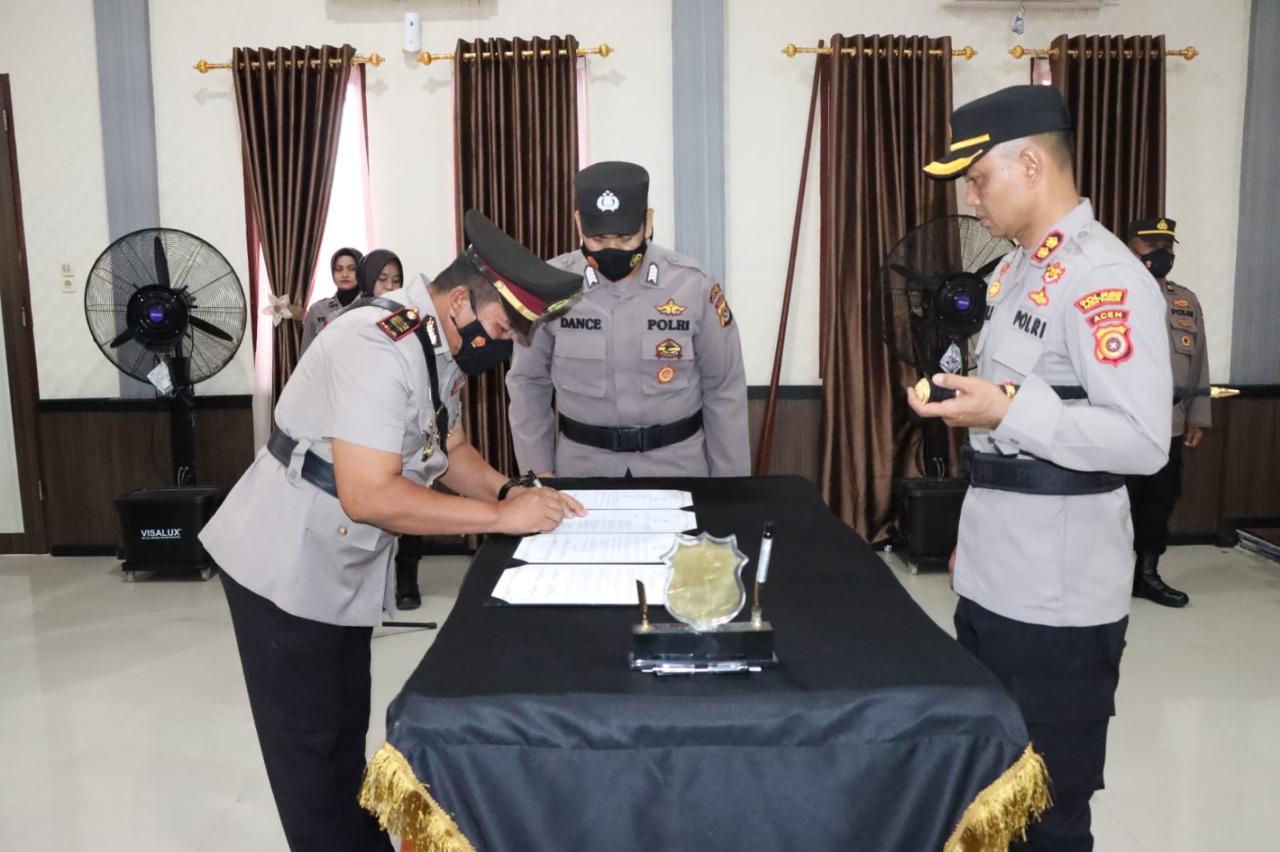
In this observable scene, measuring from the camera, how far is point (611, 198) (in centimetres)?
260

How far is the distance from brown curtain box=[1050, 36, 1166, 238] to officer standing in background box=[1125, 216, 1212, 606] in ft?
1.99

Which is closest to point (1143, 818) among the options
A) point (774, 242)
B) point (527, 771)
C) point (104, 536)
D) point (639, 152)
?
point (527, 771)

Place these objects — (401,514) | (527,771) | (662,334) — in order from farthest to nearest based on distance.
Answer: (662,334)
(401,514)
(527,771)

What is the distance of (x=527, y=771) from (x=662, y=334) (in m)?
1.78

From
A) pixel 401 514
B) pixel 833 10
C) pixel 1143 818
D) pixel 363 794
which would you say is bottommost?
pixel 1143 818

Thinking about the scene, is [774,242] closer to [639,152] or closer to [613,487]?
[639,152]

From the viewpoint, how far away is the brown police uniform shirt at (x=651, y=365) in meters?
2.86

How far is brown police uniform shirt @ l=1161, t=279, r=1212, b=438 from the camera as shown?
425cm

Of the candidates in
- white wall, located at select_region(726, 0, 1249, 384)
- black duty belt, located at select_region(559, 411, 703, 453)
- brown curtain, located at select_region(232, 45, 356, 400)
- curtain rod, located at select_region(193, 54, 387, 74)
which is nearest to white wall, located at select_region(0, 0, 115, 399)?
curtain rod, located at select_region(193, 54, 387, 74)

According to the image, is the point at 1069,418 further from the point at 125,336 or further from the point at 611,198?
the point at 125,336

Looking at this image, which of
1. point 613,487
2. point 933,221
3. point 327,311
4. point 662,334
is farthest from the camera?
point 327,311

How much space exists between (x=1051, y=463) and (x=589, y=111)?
377cm

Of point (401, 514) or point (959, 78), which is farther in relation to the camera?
point (959, 78)

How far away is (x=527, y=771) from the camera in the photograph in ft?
4.01
